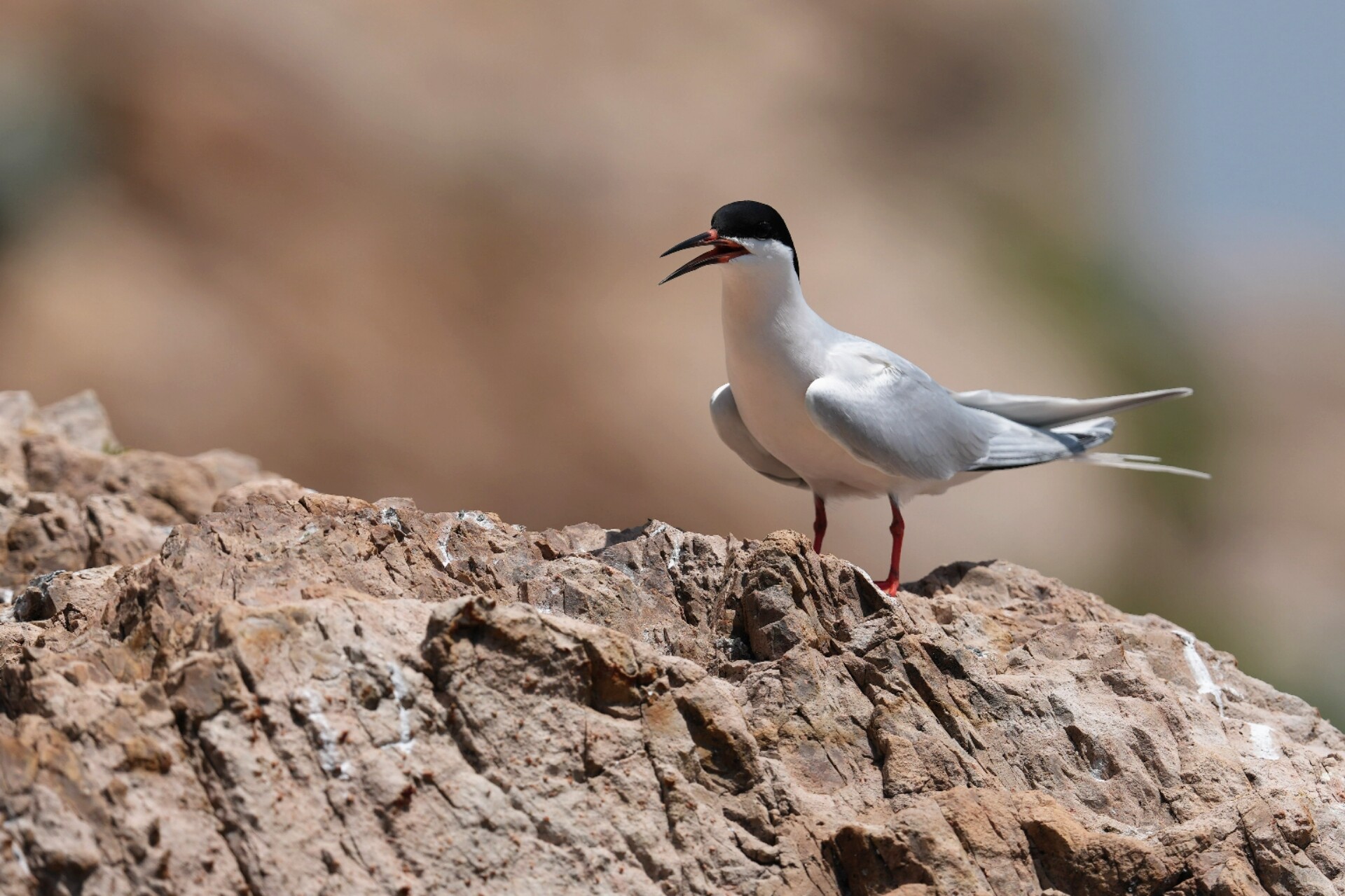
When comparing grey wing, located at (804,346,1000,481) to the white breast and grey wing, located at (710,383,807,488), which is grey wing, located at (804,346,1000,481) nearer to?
the white breast

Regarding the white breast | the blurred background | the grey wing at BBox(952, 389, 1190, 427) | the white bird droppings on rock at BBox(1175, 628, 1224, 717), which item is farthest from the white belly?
the blurred background

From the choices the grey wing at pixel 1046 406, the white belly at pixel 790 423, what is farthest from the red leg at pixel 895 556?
the grey wing at pixel 1046 406

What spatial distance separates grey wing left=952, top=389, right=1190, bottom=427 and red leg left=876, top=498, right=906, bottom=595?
105 centimetres

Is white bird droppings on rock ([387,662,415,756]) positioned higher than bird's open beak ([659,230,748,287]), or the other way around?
bird's open beak ([659,230,748,287])

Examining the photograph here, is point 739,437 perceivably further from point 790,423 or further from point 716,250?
point 716,250

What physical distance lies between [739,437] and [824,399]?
1195 millimetres

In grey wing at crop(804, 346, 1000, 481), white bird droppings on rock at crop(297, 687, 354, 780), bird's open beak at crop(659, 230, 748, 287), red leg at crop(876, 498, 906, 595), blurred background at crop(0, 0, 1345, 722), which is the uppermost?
blurred background at crop(0, 0, 1345, 722)

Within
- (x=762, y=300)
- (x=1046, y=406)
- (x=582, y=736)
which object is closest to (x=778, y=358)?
(x=762, y=300)

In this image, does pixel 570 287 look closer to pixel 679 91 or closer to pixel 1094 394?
pixel 679 91

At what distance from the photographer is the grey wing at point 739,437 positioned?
8.40 m

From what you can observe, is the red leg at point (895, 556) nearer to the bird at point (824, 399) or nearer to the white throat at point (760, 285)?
the bird at point (824, 399)

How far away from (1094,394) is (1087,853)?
23.7m

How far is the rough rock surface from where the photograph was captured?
366cm

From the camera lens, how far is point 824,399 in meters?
7.36
